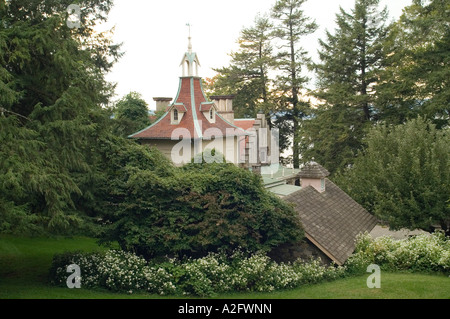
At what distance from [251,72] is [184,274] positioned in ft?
105

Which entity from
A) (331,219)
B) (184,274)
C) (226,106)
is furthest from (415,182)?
(226,106)

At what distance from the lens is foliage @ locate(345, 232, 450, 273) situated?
16641mm

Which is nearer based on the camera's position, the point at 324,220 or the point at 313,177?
the point at 324,220

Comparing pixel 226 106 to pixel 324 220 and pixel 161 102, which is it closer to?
pixel 161 102

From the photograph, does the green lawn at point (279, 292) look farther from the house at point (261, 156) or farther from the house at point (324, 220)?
the house at point (261, 156)

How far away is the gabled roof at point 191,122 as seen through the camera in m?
28.3

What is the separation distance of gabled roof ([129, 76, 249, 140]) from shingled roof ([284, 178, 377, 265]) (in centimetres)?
830

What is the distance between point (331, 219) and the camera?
19141mm

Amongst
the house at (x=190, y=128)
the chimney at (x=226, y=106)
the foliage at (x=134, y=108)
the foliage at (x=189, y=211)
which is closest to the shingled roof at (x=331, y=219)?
the foliage at (x=189, y=211)

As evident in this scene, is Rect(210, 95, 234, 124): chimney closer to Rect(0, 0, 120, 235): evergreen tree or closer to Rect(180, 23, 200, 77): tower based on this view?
Rect(180, 23, 200, 77): tower

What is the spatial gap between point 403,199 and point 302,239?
6379mm

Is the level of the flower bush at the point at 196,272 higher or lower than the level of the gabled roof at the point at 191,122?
lower

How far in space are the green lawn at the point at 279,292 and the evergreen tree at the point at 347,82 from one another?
57.9ft
